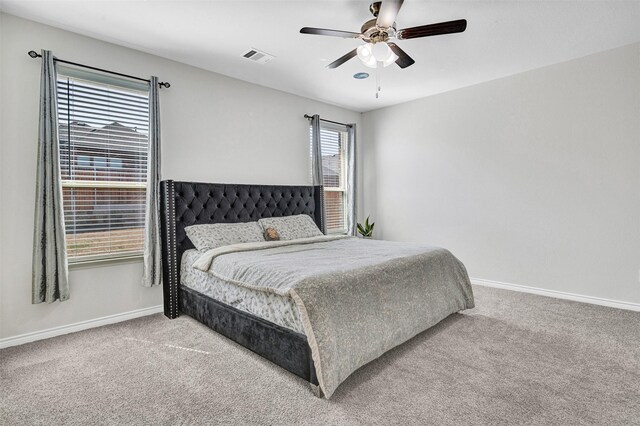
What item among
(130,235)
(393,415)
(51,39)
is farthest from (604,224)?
(51,39)

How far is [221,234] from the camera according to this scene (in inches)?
132

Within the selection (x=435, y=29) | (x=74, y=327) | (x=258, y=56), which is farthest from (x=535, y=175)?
(x=74, y=327)

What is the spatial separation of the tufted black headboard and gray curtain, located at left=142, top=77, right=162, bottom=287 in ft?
0.21

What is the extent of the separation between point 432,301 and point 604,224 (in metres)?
2.28

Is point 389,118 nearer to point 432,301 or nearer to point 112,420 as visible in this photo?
point 432,301

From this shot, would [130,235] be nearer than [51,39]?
No

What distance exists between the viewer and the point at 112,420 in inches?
67.8

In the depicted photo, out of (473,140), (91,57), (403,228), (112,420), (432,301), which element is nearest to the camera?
(112,420)

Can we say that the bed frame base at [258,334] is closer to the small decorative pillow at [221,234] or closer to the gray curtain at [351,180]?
the small decorative pillow at [221,234]

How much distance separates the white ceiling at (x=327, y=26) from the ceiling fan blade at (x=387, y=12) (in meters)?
0.41

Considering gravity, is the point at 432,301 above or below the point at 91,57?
below

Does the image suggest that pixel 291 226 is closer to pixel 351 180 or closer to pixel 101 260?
pixel 351 180

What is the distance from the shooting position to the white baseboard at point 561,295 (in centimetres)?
336

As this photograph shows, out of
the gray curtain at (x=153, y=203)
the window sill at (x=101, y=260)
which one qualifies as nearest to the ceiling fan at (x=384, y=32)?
the gray curtain at (x=153, y=203)
